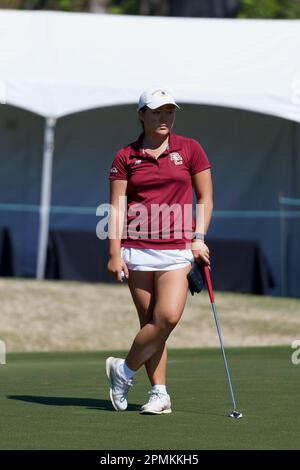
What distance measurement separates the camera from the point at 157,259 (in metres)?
8.50

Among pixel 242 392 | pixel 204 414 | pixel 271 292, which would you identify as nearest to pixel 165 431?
pixel 204 414

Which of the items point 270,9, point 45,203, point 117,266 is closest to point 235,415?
point 117,266

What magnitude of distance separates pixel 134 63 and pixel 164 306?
45.1 ft

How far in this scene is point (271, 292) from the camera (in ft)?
74.6

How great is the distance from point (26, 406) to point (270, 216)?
47.1 feet

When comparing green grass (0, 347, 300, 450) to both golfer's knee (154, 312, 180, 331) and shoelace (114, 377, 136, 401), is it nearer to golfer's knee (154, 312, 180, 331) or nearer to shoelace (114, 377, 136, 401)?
shoelace (114, 377, 136, 401)

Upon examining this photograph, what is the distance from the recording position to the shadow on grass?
8992 mm

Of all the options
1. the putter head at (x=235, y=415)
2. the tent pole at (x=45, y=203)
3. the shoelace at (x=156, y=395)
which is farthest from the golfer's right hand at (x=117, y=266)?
the tent pole at (x=45, y=203)

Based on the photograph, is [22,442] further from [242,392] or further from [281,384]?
[281,384]

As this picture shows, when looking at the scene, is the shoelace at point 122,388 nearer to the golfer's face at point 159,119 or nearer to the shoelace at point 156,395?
the shoelace at point 156,395

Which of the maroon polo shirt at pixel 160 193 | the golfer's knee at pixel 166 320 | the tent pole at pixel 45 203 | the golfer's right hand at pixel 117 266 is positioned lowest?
the golfer's knee at pixel 166 320

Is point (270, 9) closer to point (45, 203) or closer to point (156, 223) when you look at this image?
point (45, 203)

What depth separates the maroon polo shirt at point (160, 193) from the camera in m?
8.48
